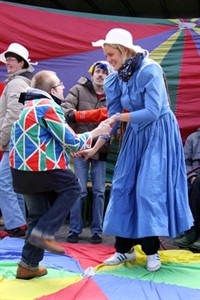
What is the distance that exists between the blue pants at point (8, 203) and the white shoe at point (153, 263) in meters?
1.39

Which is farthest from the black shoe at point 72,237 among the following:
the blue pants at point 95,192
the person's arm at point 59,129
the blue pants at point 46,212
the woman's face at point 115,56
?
the woman's face at point 115,56

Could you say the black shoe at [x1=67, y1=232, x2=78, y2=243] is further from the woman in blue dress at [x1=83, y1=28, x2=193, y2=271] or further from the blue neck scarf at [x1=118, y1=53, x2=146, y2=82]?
the blue neck scarf at [x1=118, y1=53, x2=146, y2=82]

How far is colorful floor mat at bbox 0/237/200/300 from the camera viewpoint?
98.0 inches

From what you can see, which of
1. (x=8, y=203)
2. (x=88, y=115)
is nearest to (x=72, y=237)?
(x=8, y=203)

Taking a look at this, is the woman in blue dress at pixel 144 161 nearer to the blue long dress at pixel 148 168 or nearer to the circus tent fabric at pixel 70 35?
the blue long dress at pixel 148 168

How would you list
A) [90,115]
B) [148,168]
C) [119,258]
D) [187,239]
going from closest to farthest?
[148,168], [119,258], [187,239], [90,115]

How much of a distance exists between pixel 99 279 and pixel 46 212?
53 cm

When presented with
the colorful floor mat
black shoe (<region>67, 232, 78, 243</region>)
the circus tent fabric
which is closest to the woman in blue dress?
the colorful floor mat

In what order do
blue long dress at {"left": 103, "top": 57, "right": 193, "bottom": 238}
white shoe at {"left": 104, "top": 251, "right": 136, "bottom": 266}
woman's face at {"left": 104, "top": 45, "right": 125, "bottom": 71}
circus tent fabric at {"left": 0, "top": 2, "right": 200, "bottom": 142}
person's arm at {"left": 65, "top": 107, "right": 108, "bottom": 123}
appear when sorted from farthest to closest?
circus tent fabric at {"left": 0, "top": 2, "right": 200, "bottom": 142} < person's arm at {"left": 65, "top": 107, "right": 108, "bottom": 123} < white shoe at {"left": 104, "top": 251, "right": 136, "bottom": 266} < woman's face at {"left": 104, "top": 45, "right": 125, "bottom": 71} < blue long dress at {"left": 103, "top": 57, "right": 193, "bottom": 238}

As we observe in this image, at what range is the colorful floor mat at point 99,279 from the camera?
8.16 ft

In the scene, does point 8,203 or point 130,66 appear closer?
point 130,66

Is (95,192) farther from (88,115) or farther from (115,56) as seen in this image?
(115,56)

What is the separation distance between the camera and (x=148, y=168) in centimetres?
293

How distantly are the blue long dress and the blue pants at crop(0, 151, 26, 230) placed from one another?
119cm
